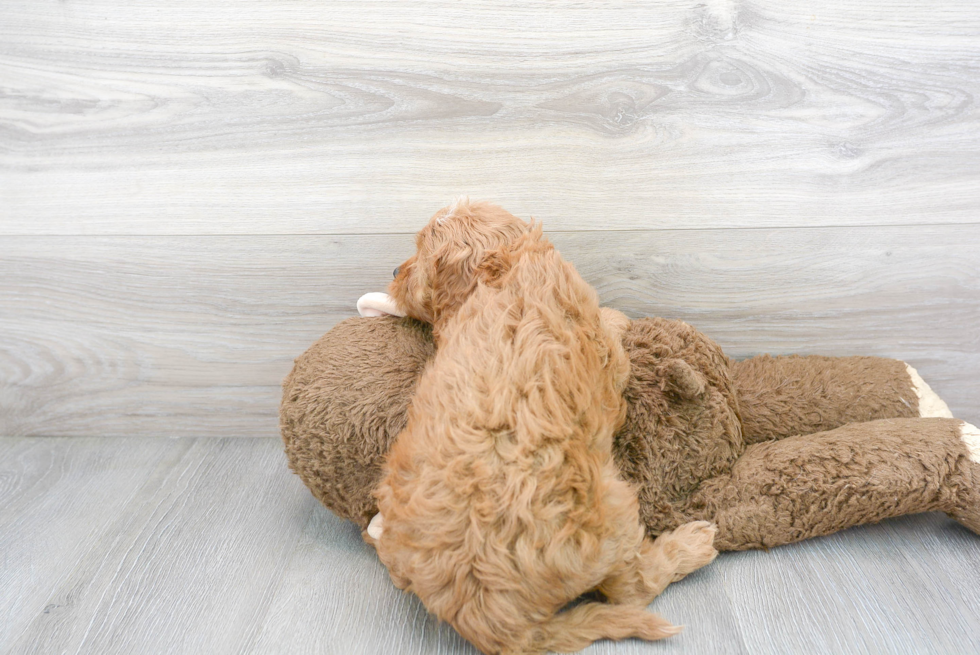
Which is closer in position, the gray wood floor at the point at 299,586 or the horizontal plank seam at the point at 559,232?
the gray wood floor at the point at 299,586

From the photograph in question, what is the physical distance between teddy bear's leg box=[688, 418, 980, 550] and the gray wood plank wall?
0.26 meters

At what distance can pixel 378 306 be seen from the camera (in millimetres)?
901

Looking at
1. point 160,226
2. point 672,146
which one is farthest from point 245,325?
point 672,146

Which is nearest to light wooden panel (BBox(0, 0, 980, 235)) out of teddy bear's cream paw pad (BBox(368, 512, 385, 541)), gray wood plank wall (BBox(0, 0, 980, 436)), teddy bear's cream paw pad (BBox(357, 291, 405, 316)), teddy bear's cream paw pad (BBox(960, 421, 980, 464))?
gray wood plank wall (BBox(0, 0, 980, 436))

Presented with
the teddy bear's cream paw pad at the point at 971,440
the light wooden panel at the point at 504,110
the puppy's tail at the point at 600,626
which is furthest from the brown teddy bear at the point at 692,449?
the light wooden panel at the point at 504,110

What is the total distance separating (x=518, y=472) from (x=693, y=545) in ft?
0.97

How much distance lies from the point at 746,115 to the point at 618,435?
20.3 inches

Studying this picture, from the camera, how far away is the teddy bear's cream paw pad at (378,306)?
89 centimetres

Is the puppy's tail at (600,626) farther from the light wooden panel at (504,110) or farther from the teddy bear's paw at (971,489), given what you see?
the light wooden panel at (504,110)

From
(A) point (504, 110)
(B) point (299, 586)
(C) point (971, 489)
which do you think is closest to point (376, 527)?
(B) point (299, 586)

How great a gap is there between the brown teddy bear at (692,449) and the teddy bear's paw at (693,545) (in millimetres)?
15

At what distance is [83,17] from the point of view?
3.20 ft

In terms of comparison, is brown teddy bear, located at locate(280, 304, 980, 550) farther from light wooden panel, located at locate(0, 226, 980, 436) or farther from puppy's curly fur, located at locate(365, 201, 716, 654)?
light wooden panel, located at locate(0, 226, 980, 436)

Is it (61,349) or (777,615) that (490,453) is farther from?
(61,349)
